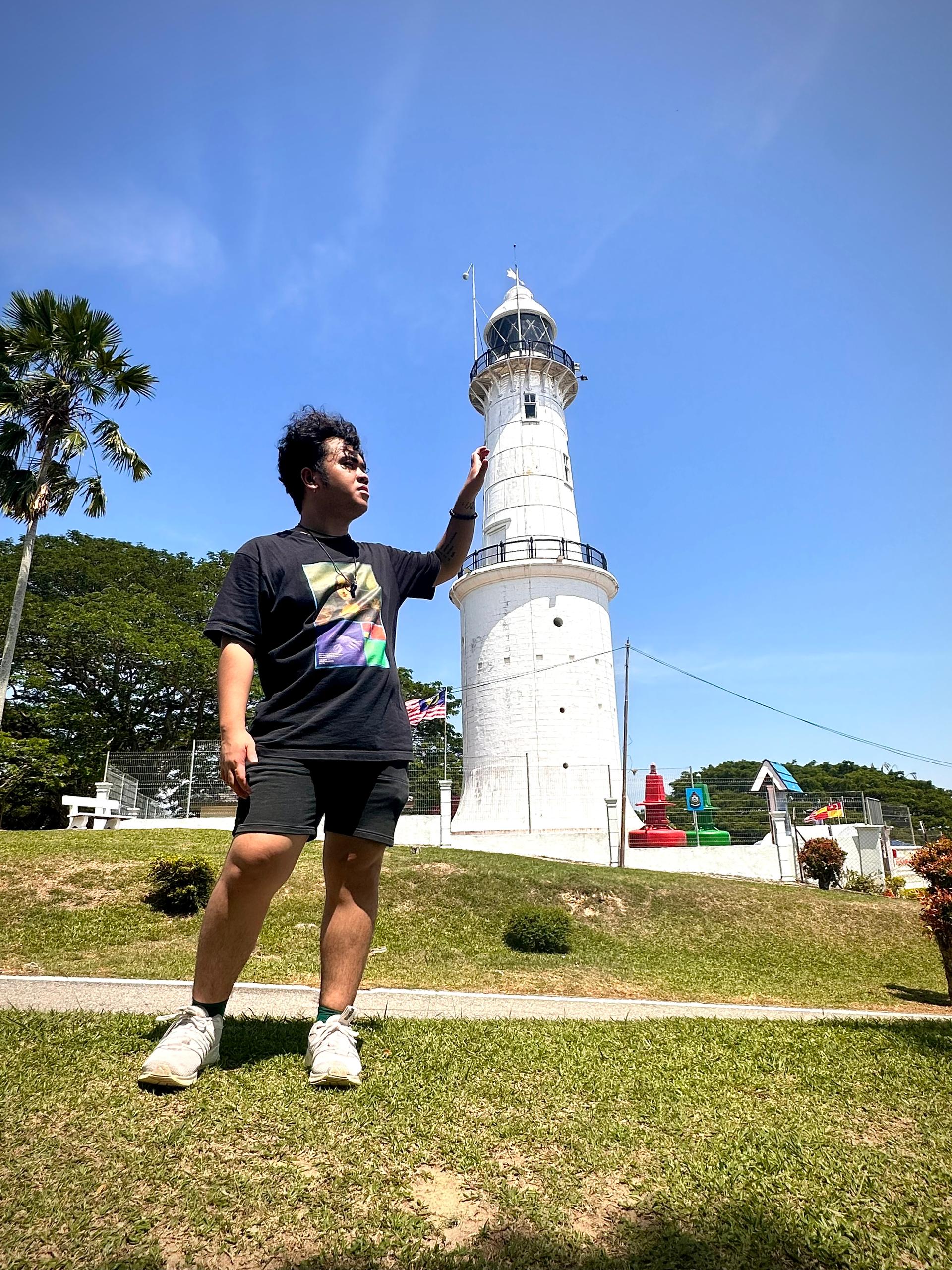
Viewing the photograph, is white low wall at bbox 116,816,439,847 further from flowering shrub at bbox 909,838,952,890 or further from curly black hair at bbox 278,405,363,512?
curly black hair at bbox 278,405,363,512

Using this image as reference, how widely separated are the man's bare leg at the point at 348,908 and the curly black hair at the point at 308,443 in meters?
1.71

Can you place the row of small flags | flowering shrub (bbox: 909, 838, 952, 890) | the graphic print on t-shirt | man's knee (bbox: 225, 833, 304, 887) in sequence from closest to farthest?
man's knee (bbox: 225, 833, 304, 887) → the graphic print on t-shirt → flowering shrub (bbox: 909, 838, 952, 890) → the row of small flags

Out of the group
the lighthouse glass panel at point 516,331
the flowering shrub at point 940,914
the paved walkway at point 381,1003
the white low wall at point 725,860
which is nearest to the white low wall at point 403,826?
the white low wall at point 725,860

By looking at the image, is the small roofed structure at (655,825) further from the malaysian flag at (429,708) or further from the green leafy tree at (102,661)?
the green leafy tree at (102,661)

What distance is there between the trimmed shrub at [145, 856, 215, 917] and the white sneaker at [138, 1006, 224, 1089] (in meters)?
8.70

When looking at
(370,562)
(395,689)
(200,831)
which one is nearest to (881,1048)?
(395,689)

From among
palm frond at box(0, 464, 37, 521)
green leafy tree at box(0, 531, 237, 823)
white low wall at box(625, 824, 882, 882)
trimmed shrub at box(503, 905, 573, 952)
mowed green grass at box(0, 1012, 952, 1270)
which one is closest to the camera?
A: mowed green grass at box(0, 1012, 952, 1270)

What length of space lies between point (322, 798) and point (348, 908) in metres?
0.51

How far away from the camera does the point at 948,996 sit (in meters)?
10.3

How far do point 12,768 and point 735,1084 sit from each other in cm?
2107

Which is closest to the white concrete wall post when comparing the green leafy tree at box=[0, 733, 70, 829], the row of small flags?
the green leafy tree at box=[0, 733, 70, 829]

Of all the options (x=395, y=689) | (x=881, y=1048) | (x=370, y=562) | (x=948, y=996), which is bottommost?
(x=948, y=996)

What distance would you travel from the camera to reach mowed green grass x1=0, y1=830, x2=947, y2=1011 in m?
8.89

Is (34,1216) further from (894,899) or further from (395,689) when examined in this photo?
(894,899)
